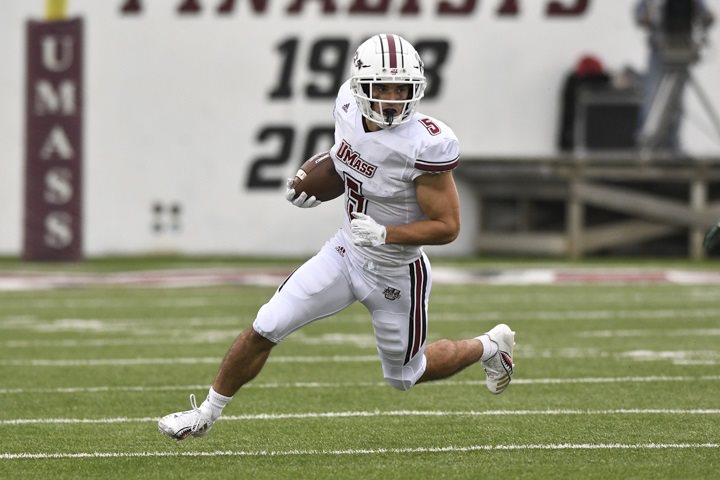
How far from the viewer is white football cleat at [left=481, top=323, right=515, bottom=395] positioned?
6.33 metres

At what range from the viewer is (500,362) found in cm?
634

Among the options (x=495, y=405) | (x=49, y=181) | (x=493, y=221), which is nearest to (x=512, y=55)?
(x=493, y=221)

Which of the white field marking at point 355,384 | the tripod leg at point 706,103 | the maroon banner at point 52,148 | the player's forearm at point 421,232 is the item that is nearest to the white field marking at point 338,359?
the white field marking at point 355,384

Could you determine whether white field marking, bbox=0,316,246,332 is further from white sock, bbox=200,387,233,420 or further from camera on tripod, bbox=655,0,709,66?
camera on tripod, bbox=655,0,709,66

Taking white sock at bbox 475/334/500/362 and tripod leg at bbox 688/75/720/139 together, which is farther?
tripod leg at bbox 688/75/720/139

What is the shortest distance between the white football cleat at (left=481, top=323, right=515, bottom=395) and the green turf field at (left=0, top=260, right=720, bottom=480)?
5.9 inches

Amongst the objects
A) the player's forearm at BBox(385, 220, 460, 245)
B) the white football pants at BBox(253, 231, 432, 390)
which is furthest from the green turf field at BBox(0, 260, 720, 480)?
the player's forearm at BBox(385, 220, 460, 245)

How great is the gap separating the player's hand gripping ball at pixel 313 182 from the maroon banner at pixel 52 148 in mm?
9648

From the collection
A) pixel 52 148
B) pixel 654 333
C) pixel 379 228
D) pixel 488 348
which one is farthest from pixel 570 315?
pixel 52 148

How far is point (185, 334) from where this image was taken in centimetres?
982

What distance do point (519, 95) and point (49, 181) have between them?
5.16 m

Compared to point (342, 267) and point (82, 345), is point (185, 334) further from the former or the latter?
point (342, 267)

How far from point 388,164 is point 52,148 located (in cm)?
1029

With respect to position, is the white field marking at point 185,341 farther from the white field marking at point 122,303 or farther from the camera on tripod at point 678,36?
the camera on tripod at point 678,36
